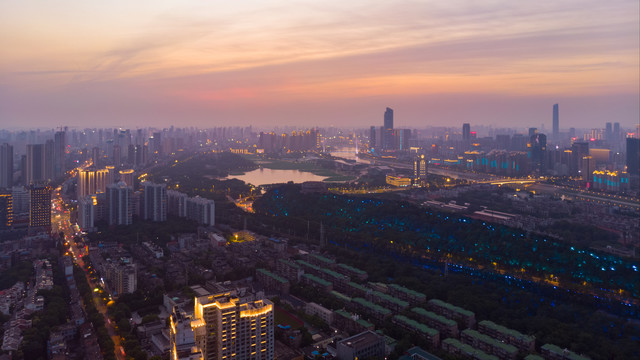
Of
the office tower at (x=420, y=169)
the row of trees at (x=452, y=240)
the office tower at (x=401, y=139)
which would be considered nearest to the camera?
the row of trees at (x=452, y=240)

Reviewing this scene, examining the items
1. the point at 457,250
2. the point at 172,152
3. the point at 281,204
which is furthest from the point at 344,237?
the point at 172,152

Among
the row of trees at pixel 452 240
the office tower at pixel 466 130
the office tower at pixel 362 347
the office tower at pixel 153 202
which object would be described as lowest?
the office tower at pixel 362 347

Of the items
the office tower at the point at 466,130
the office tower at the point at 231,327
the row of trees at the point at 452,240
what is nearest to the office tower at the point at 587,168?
the row of trees at the point at 452,240

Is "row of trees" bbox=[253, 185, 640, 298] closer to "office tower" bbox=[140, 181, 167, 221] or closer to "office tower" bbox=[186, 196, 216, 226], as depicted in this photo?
"office tower" bbox=[186, 196, 216, 226]

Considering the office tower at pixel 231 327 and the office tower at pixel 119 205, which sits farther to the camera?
the office tower at pixel 119 205

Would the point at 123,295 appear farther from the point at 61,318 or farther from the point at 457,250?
the point at 457,250

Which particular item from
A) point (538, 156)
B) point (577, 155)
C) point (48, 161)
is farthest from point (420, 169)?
point (48, 161)

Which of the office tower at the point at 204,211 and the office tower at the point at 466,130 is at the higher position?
the office tower at the point at 466,130

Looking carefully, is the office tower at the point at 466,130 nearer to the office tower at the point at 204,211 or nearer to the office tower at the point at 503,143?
the office tower at the point at 503,143

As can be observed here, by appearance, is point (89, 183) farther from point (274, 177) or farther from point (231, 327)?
point (231, 327)
